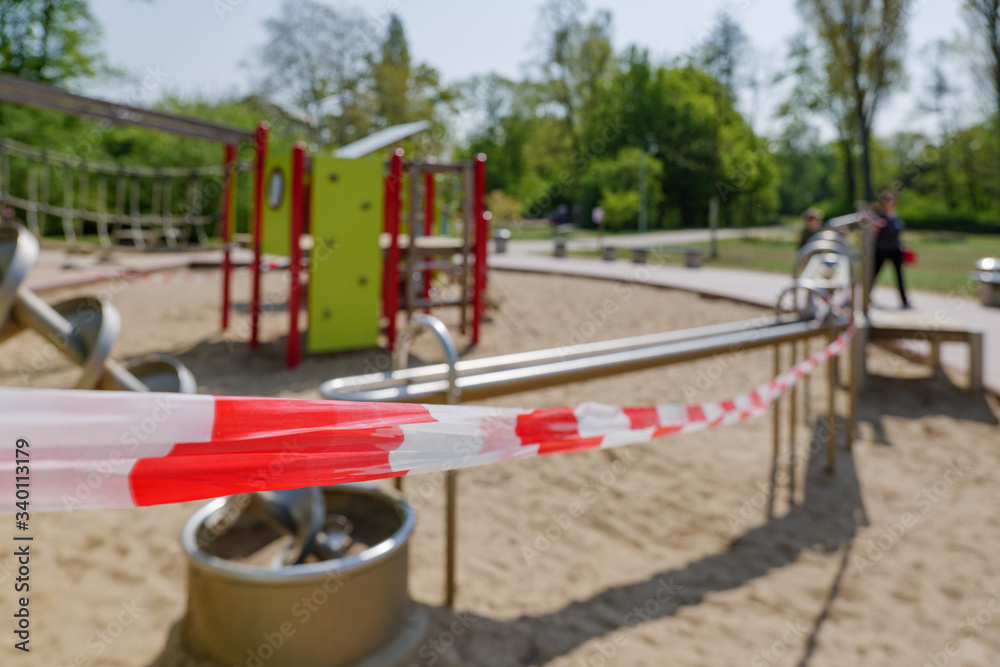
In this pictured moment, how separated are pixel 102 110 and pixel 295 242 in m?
1.72

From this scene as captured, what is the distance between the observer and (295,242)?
19.8ft

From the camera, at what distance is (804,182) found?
1932 inches

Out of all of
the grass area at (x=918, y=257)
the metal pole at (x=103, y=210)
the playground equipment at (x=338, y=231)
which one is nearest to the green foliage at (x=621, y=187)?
the grass area at (x=918, y=257)

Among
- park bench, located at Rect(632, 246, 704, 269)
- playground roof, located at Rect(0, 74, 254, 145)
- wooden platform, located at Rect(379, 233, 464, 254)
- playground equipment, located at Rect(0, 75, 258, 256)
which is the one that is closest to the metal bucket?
playground roof, located at Rect(0, 74, 254, 145)

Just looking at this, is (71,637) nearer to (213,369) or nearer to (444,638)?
(444,638)

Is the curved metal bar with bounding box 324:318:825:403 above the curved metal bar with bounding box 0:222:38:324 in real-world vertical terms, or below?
below

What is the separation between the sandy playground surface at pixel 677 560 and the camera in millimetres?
2355

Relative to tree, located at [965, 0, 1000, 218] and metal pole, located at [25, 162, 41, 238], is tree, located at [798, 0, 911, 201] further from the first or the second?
metal pole, located at [25, 162, 41, 238]

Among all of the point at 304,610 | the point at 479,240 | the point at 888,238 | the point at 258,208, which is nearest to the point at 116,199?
the point at 258,208

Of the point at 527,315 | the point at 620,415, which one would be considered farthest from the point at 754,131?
the point at 620,415

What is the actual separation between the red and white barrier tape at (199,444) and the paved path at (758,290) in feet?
19.8

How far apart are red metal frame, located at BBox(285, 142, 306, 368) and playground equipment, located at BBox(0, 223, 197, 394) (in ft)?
9.52

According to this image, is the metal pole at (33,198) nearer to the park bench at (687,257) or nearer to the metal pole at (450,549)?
the park bench at (687,257)

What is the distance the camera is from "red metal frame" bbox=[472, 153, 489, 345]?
7.27m
